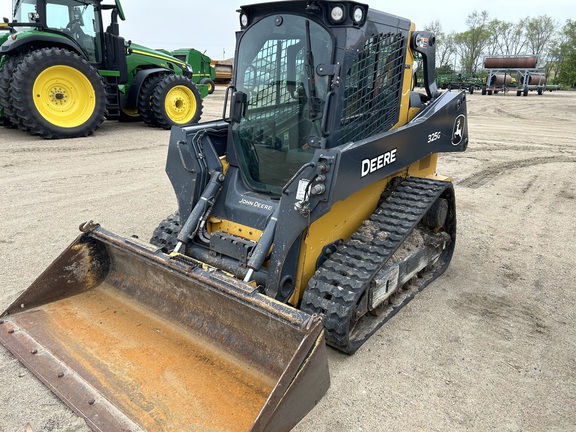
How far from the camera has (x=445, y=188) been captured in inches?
147

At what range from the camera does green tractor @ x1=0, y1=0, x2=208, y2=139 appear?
28.5 ft

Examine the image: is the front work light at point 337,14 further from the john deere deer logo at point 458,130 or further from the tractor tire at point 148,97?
the tractor tire at point 148,97

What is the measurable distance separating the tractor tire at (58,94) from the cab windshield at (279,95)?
6714 mm

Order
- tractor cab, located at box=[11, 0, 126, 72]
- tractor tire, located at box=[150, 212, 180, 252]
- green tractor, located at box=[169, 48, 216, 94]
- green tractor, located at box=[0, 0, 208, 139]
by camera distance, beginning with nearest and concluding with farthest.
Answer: tractor tire, located at box=[150, 212, 180, 252] → green tractor, located at box=[0, 0, 208, 139] → tractor cab, located at box=[11, 0, 126, 72] → green tractor, located at box=[169, 48, 216, 94]

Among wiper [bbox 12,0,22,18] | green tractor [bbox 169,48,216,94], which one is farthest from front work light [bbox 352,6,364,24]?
green tractor [bbox 169,48,216,94]

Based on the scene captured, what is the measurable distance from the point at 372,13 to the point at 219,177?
1.56 m

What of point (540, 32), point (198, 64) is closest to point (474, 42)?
point (540, 32)

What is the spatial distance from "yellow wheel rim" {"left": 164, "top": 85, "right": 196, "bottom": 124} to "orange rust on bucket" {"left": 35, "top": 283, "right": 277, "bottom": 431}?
27.8ft

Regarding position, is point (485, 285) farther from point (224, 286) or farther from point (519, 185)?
point (519, 185)

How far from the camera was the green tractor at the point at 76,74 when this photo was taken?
8680 millimetres

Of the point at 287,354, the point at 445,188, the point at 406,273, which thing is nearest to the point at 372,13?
the point at 445,188

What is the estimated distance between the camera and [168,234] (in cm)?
374

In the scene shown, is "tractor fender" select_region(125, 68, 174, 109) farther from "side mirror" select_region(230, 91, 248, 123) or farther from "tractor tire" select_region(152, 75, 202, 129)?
"side mirror" select_region(230, 91, 248, 123)

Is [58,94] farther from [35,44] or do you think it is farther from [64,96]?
[35,44]
